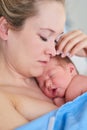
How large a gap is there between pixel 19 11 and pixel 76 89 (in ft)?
1.39

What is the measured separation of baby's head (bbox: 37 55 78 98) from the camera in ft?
4.68

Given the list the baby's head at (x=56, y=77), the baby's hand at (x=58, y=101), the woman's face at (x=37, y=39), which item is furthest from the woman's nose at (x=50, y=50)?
the baby's hand at (x=58, y=101)

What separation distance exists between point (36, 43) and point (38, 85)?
0.85ft

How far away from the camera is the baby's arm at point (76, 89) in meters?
1.39

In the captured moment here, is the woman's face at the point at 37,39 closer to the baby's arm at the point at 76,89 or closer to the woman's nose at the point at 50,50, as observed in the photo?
the woman's nose at the point at 50,50

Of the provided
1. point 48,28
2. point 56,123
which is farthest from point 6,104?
point 48,28

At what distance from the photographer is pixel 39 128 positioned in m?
1.20

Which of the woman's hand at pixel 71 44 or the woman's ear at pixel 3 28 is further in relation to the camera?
the woman's hand at pixel 71 44

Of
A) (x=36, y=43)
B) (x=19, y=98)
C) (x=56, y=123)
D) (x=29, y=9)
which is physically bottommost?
(x=56, y=123)

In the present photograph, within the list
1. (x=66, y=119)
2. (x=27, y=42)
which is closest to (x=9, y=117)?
(x=66, y=119)

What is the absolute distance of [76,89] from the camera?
4.60 feet

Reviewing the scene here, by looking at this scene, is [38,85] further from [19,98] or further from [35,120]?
[35,120]

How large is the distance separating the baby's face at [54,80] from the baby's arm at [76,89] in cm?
3

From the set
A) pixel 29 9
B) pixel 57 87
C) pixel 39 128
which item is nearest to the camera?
pixel 39 128
